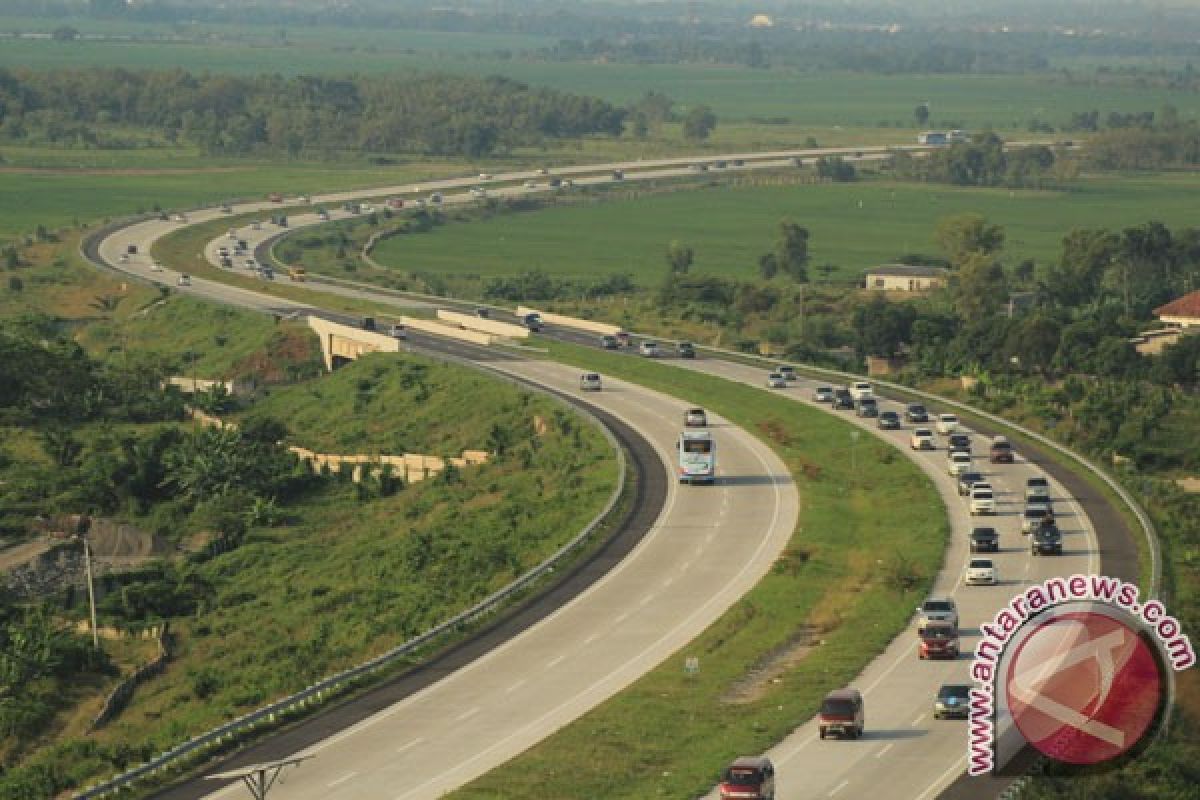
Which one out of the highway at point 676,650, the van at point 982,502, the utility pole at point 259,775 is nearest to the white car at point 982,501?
the van at point 982,502

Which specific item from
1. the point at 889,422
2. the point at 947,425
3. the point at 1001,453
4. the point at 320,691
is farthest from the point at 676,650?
the point at 889,422

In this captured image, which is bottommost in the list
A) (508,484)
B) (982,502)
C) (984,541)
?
(508,484)

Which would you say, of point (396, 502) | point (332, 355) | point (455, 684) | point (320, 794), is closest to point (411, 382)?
point (332, 355)

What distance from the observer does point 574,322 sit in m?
171

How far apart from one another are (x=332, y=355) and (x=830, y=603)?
80.2 m

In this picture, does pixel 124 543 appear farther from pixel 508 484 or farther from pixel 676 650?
pixel 676 650

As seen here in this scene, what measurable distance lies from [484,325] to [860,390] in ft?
134

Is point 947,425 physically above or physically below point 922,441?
below

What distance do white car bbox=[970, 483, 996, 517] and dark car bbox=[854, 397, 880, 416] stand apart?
26.7 metres

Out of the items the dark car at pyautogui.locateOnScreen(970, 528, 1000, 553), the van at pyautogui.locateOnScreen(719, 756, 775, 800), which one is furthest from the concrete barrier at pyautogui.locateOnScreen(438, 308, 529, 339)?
the van at pyautogui.locateOnScreen(719, 756, 775, 800)

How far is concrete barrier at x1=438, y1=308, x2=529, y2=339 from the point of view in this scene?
164m

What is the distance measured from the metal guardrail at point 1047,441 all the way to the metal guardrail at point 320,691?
21.6m

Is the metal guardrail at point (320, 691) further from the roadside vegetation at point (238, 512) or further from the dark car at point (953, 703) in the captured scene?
the dark car at point (953, 703)

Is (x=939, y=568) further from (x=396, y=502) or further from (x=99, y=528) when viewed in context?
(x=99, y=528)
